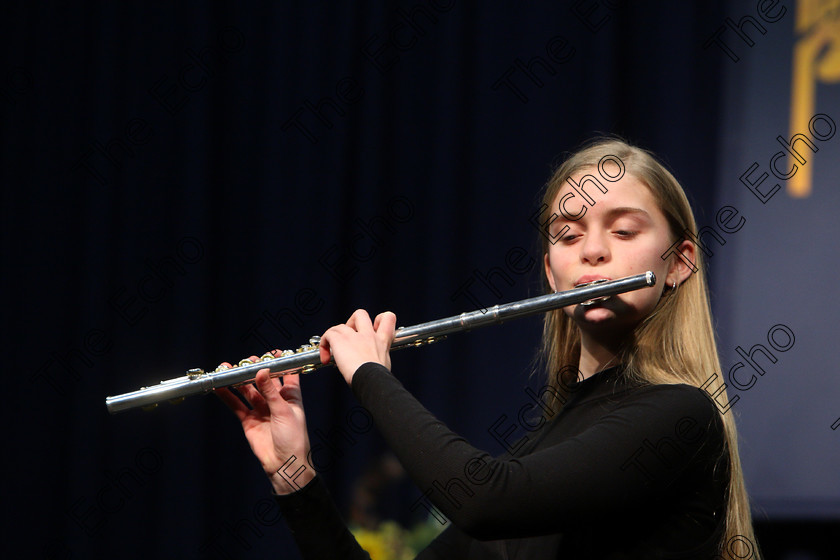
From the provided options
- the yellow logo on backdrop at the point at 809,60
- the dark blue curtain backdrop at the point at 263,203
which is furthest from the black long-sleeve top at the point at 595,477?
the yellow logo on backdrop at the point at 809,60

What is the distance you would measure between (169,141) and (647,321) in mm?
1745

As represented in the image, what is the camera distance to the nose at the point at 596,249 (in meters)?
1.12

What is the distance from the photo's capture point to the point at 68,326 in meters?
2.40

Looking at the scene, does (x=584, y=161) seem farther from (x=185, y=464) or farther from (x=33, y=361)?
(x=33, y=361)

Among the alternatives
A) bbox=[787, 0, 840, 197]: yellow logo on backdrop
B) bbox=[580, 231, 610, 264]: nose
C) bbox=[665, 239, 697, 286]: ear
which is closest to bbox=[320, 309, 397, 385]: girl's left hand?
bbox=[580, 231, 610, 264]: nose

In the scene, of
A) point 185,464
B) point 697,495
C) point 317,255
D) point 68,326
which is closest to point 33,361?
point 68,326

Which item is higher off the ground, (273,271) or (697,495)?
(273,271)

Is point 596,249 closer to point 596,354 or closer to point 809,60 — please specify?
point 596,354

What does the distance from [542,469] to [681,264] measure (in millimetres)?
438

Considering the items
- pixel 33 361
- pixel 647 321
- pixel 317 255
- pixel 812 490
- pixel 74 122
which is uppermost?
pixel 74 122

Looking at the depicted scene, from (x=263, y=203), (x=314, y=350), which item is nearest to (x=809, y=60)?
(x=263, y=203)

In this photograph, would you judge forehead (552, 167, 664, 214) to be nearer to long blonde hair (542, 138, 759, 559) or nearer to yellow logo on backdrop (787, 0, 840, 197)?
long blonde hair (542, 138, 759, 559)

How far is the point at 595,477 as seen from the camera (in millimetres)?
887

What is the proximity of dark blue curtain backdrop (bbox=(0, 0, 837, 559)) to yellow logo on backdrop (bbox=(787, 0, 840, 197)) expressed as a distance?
157 millimetres
